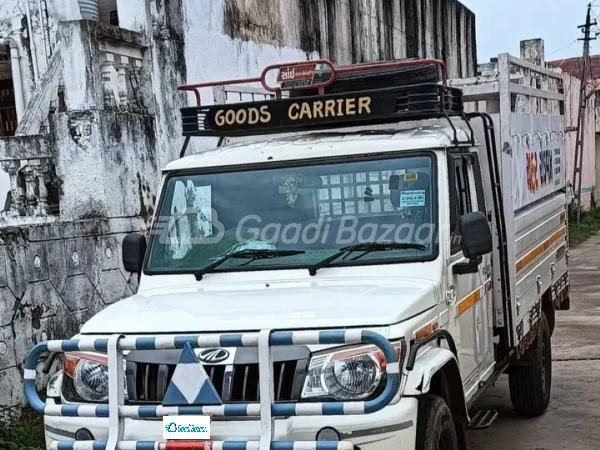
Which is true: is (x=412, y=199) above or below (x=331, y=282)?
above

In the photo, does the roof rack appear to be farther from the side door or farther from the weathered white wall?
the weathered white wall

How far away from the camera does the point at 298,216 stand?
16.3ft

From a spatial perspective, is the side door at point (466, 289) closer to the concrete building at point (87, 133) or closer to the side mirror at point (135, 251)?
the side mirror at point (135, 251)

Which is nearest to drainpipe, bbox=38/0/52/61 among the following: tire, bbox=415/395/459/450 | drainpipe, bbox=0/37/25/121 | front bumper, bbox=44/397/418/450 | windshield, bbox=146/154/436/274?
drainpipe, bbox=0/37/25/121

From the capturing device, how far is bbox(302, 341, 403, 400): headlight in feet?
12.4

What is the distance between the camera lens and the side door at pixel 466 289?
16.0 feet

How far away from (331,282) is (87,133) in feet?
11.6

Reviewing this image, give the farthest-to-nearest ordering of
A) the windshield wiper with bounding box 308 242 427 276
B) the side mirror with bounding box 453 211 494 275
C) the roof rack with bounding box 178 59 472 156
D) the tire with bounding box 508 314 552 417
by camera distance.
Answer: the tire with bounding box 508 314 552 417 → the roof rack with bounding box 178 59 472 156 → the windshield wiper with bounding box 308 242 427 276 → the side mirror with bounding box 453 211 494 275

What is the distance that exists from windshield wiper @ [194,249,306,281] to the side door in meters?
0.83

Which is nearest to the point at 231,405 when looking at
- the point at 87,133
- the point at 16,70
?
the point at 87,133

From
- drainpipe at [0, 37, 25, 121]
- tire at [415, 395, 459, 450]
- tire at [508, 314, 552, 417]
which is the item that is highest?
drainpipe at [0, 37, 25, 121]

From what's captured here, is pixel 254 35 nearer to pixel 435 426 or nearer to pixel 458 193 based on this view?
pixel 458 193

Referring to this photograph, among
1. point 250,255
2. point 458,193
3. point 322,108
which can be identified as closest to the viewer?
point 250,255

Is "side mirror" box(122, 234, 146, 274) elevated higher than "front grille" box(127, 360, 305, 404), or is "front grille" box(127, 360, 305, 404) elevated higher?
"side mirror" box(122, 234, 146, 274)
